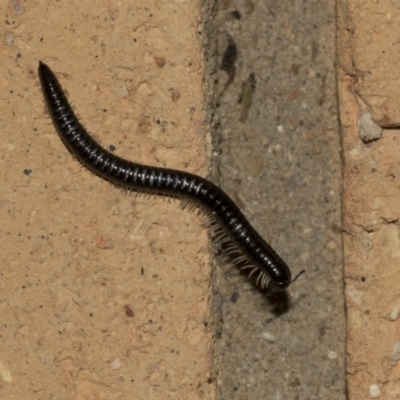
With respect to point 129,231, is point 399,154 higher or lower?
higher

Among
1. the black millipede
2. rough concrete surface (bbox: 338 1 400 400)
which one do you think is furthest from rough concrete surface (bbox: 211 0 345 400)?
the black millipede

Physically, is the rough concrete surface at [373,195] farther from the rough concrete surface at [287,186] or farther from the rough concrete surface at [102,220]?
the rough concrete surface at [102,220]

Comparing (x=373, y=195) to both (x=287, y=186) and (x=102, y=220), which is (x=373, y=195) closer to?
(x=287, y=186)

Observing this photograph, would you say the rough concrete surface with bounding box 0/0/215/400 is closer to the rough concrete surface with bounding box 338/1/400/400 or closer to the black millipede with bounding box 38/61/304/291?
the black millipede with bounding box 38/61/304/291

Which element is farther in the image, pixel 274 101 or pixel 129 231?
pixel 274 101

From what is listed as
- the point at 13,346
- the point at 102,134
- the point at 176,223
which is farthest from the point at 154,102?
the point at 13,346

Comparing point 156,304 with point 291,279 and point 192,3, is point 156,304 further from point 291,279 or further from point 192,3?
point 192,3
